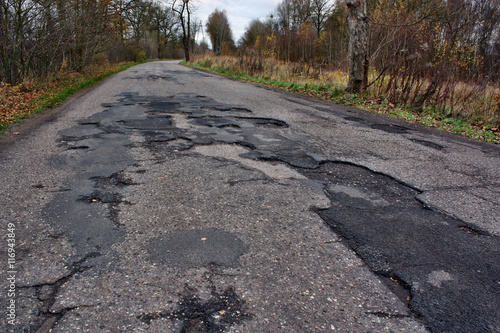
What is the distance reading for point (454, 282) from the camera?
82.3 inches

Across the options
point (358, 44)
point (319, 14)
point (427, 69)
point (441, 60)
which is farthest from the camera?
point (319, 14)

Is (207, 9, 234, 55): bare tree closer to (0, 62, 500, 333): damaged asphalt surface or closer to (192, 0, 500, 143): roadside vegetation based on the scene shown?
(192, 0, 500, 143): roadside vegetation

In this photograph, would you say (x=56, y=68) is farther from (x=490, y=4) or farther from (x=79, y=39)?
(x=490, y=4)

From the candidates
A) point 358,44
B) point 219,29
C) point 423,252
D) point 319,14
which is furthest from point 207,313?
point 219,29

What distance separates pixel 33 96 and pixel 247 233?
8717mm

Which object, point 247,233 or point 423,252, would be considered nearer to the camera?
point 423,252

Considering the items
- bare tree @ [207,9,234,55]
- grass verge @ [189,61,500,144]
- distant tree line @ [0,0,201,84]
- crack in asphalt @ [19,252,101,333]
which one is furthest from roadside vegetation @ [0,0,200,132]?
bare tree @ [207,9,234,55]

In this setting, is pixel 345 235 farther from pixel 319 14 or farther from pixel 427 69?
pixel 319 14

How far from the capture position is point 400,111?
8.01 m

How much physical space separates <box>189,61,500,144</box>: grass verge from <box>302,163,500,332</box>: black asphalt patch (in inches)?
161

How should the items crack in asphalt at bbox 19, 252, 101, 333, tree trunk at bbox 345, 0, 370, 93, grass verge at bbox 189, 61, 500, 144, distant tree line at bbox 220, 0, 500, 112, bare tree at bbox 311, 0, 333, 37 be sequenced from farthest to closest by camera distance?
bare tree at bbox 311, 0, 333, 37 < tree trunk at bbox 345, 0, 370, 93 < distant tree line at bbox 220, 0, 500, 112 < grass verge at bbox 189, 61, 500, 144 < crack in asphalt at bbox 19, 252, 101, 333

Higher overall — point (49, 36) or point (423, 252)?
point (49, 36)

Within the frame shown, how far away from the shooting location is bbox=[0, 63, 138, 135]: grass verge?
659 cm

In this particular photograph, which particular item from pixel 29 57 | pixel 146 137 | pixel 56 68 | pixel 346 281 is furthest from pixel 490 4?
pixel 56 68
